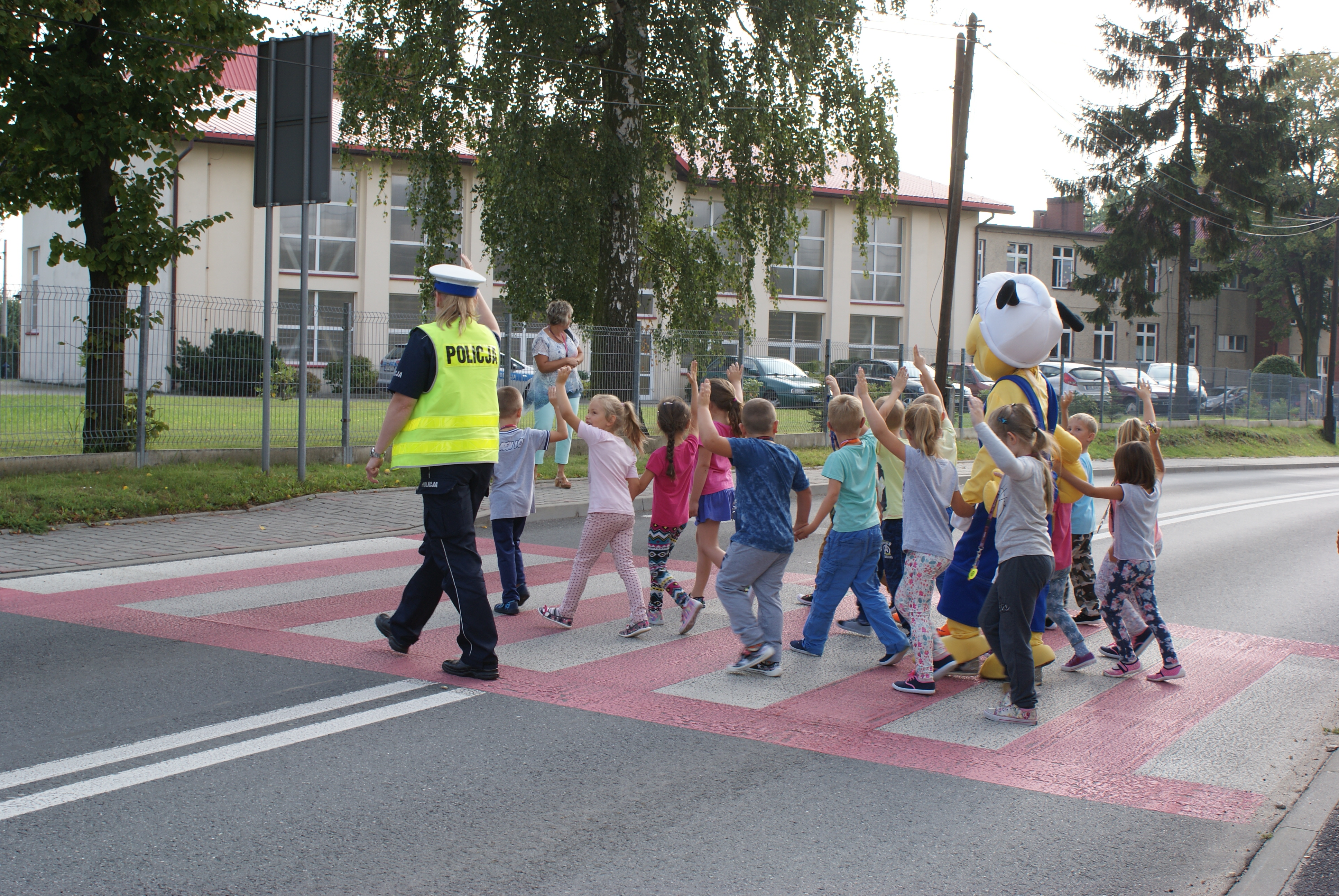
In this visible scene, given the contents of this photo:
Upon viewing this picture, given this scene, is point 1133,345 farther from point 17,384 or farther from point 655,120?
point 17,384

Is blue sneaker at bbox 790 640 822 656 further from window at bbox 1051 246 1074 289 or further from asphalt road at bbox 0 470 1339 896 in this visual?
window at bbox 1051 246 1074 289

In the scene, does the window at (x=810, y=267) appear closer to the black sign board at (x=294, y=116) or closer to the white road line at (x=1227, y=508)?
the white road line at (x=1227, y=508)

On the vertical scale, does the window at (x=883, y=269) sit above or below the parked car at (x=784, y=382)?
above

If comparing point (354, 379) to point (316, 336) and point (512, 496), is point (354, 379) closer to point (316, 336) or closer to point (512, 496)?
point (316, 336)

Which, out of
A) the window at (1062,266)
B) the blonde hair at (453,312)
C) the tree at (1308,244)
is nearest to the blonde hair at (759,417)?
the blonde hair at (453,312)

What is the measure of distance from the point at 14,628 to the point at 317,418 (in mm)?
8216

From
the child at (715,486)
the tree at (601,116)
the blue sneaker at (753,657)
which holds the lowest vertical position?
the blue sneaker at (753,657)

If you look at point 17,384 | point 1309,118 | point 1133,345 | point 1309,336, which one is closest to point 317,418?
point 17,384

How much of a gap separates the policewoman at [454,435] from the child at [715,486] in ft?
4.57

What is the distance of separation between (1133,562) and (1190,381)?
2908cm

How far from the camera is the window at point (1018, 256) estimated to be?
2112 inches

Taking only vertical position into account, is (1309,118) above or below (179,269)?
above

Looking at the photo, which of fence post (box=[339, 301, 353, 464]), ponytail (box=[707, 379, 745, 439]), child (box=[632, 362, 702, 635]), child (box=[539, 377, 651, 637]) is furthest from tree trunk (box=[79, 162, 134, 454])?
ponytail (box=[707, 379, 745, 439])

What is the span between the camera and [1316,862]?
376 cm
